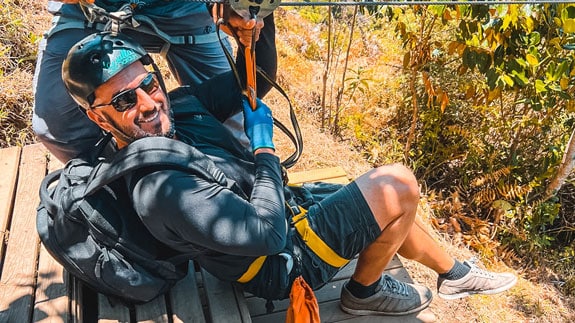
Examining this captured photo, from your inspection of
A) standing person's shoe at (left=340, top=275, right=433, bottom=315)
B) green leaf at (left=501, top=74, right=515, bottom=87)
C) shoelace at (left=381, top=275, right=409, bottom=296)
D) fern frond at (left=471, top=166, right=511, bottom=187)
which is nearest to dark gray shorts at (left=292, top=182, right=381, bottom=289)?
standing person's shoe at (left=340, top=275, right=433, bottom=315)

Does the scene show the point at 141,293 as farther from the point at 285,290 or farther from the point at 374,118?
the point at 374,118

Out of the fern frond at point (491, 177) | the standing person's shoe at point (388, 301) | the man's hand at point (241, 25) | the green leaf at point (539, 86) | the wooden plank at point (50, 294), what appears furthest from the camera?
the fern frond at point (491, 177)

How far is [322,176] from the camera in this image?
3.35 m

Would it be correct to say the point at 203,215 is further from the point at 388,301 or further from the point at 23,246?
the point at 23,246

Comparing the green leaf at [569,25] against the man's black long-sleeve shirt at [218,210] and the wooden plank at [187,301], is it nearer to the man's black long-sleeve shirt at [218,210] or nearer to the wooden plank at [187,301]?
the man's black long-sleeve shirt at [218,210]

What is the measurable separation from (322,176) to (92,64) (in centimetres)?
180

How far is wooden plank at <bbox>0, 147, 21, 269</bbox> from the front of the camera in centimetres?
262

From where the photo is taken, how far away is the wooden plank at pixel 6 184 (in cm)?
262

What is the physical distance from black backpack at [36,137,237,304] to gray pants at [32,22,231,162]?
0.49 m

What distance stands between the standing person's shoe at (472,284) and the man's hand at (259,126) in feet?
3.94

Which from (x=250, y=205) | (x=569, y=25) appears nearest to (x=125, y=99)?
(x=250, y=205)

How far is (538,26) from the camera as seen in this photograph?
3199 mm

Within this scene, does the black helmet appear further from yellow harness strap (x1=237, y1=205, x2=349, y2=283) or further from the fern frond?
the fern frond

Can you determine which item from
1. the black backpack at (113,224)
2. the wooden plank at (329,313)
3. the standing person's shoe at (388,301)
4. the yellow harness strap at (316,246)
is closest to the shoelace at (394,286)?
the standing person's shoe at (388,301)
